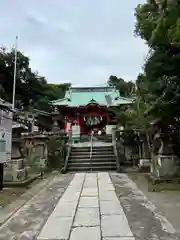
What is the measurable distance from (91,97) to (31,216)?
2880 cm

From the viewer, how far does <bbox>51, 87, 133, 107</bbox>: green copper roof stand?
29.3m

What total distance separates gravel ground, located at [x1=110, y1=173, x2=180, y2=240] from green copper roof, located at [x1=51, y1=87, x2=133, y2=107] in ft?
70.3

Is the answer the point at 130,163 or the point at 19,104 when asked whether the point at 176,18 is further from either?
the point at 19,104

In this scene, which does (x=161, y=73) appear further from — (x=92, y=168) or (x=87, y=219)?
(x=92, y=168)

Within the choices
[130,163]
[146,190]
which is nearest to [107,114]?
[130,163]

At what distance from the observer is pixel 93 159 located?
15734mm

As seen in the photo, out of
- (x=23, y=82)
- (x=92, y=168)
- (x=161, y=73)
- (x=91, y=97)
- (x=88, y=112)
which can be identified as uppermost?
(x=23, y=82)

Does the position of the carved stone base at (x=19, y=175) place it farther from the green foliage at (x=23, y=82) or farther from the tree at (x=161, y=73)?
the green foliage at (x=23, y=82)

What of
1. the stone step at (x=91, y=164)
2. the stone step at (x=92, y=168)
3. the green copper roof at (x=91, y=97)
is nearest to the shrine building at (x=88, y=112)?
the green copper roof at (x=91, y=97)

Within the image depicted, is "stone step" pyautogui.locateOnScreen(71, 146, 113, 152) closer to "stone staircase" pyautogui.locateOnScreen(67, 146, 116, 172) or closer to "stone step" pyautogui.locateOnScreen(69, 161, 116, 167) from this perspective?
"stone staircase" pyautogui.locateOnScreen(67, 146, 116, 172)

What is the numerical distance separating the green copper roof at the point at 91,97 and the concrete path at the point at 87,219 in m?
21.5

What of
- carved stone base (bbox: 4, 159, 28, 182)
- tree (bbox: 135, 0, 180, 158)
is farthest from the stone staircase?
tree (bbox: 135, 0, 180, 158)

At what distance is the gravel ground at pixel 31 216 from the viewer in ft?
15.2

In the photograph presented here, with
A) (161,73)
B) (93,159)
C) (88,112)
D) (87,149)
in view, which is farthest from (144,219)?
(88,112)
